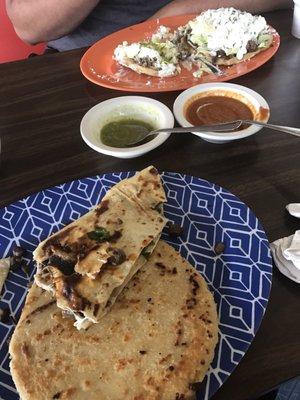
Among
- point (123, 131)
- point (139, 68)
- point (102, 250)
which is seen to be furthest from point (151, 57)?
point (102, 250)

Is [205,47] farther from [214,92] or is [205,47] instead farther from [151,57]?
[214,92]

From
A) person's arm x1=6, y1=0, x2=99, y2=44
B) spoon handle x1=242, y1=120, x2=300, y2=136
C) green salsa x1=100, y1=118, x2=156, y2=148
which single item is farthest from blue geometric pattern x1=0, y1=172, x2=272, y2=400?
person's arm x1=6, y1=0, x2=99, y2=44

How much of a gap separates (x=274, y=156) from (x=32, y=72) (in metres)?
1.32

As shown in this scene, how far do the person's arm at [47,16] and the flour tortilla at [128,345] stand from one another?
5.93 feet

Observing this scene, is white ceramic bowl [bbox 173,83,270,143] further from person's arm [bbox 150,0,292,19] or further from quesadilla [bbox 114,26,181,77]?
person's arm [bbox 150,0,292,19]

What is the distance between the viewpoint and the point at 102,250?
1297 mm

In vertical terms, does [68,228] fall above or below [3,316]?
above

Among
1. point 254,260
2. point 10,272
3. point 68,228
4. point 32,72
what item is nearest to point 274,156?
point 254,260

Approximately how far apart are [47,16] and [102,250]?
1.82 meters

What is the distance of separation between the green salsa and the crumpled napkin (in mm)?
701

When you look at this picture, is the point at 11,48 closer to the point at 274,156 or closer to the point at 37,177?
the point at 37,177

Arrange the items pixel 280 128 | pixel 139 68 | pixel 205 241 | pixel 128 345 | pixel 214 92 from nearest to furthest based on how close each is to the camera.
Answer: pixel 128 345
pixel 205 241
pixel 280 128
pixel 214 92
pixel 139 68

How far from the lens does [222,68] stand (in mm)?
2238

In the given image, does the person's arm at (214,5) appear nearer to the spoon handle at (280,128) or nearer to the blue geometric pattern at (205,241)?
the spoon handle at (280,128)
